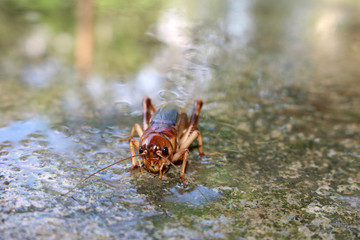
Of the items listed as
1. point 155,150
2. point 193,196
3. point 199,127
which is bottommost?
point 193,196

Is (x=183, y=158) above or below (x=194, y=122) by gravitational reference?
below

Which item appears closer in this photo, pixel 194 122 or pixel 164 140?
pixel 164 140

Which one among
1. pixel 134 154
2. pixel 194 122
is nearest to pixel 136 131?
pixel 134 154

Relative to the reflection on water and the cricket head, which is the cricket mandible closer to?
the cricket head

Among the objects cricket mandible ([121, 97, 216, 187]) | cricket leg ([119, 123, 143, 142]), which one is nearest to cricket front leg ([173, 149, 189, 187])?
cricket mandible ([121, 97, 216, 187])

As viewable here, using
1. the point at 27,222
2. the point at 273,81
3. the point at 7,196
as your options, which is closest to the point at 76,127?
the point at 7,196

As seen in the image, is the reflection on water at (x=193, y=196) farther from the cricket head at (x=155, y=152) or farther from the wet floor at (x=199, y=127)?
the cricket head at (x=155, y=152)

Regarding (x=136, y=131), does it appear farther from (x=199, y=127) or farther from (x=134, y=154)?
(x=199, y=127)

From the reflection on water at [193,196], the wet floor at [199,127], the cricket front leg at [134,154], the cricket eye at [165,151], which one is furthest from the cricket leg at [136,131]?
the reflection on water at [193,196]

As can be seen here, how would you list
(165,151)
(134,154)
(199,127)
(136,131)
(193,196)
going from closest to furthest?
(193,196)
(165,151)
(134,154)
(136,131)
(199,127)
